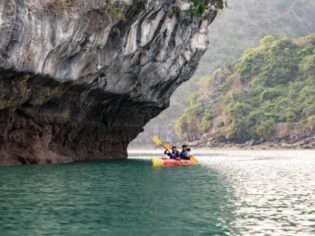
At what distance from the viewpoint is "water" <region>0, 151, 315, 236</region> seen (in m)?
14.8

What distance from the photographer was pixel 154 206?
18.3 metres

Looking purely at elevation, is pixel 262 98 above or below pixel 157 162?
above

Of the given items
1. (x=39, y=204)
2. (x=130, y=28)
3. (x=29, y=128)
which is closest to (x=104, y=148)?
(x=29, y=128)

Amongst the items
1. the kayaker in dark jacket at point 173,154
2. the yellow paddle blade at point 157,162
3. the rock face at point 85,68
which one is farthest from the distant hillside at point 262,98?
the yellow paddle blade at point 157,162

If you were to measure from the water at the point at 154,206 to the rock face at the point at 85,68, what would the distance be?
24.2 ft

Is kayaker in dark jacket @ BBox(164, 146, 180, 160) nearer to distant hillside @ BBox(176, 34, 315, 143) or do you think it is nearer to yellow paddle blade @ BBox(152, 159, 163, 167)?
yellow paddle blade @ BBox(152, 159, 163, 167)

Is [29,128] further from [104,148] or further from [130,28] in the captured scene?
[104,148]

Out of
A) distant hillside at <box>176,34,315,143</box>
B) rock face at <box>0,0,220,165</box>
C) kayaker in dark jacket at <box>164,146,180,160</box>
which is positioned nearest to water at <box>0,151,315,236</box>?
rock face at <box>0,0,220,165</box>

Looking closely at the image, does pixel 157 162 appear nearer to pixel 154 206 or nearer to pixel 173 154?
pixel 173 154

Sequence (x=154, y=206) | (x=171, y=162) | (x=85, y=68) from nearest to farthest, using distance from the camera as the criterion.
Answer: (x=154, y=206) → (x=85, y=68) → (x=171, y=162)

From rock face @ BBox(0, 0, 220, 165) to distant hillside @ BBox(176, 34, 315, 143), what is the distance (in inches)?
2749

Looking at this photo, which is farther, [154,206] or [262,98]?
[262,98]

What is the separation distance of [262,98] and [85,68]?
3752 inches

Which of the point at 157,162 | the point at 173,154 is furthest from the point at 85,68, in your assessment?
the point at 173,154
